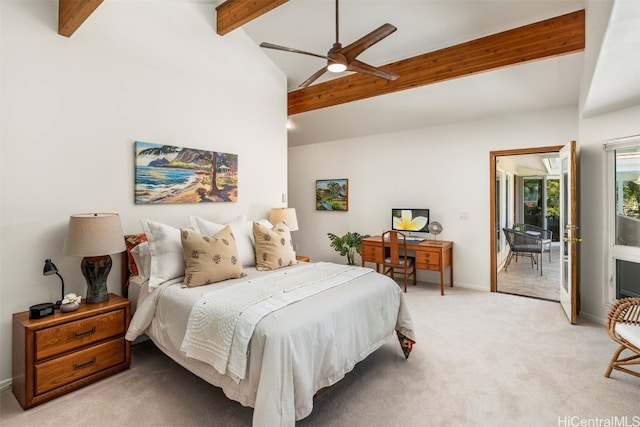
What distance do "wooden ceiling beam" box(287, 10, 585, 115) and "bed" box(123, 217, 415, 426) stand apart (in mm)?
2476

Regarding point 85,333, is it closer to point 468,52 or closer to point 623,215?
point 468,52

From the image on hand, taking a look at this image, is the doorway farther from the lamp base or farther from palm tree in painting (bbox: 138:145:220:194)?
the lamp base

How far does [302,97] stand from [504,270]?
4.85 m

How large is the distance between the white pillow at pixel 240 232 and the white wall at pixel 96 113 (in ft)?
1.44

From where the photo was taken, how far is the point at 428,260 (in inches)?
181

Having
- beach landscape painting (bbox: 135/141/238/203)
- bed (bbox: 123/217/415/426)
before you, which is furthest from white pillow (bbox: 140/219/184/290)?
beach landscape painting (bbox: 135/141/238/203)

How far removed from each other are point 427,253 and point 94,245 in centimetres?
387

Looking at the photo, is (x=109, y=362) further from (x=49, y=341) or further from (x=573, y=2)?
(x=573, y=2)

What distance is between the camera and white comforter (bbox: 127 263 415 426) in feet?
5.42

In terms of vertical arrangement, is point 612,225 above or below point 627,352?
above

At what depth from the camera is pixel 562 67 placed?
3.47 meters

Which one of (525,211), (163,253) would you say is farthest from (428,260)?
(525,211)

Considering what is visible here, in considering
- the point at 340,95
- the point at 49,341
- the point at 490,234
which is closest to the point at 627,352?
the point at 490,234

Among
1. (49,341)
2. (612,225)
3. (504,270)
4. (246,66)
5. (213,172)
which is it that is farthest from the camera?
(504,270)
